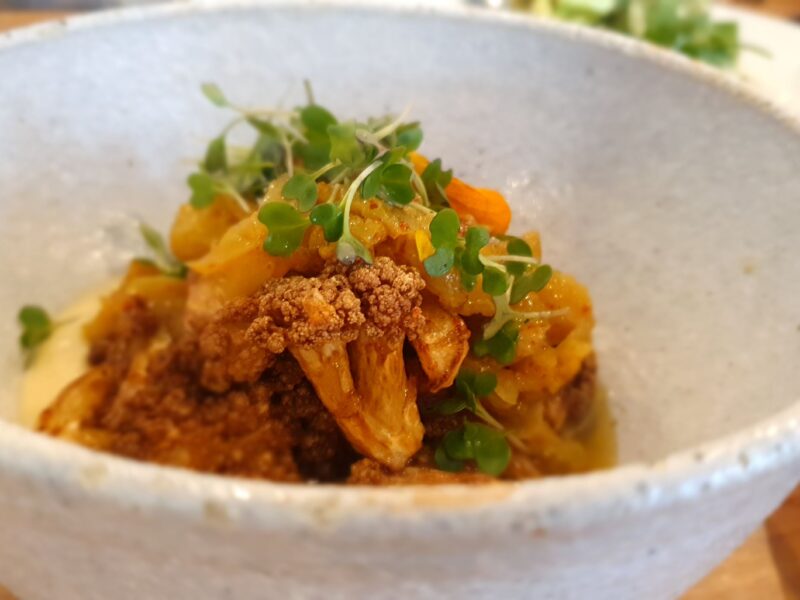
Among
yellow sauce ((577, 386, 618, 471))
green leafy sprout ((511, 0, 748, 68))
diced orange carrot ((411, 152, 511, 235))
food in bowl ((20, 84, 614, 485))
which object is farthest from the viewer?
green leafy sprout ((511, 0, 748, 68))

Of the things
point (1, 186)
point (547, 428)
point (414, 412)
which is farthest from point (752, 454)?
point (1, 186)

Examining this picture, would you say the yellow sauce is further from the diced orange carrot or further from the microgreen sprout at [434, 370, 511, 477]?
the diced orange carrot

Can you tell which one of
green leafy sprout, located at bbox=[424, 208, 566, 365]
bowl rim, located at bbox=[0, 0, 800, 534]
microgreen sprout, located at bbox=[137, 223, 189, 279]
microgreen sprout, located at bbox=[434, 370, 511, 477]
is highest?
bowl rim, located at bbox=[0, 0, 800, 534]

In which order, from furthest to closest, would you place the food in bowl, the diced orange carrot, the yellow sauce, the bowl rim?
the yellow sauce < the diced orange carrot < the food in bowl < the bowl rim

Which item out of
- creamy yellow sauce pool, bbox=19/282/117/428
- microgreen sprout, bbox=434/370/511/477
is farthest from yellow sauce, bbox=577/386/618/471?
creamy yellow sauce pool, bbox=19/282/117/428

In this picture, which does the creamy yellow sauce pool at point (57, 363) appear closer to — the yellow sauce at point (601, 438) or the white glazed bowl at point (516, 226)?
the white glazed bowl at point (516, 226)

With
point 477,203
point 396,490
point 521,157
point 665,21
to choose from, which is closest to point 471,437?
point 477,203
